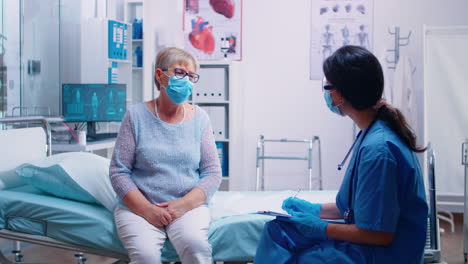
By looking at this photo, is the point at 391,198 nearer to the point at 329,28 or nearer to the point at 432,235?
the point at 432,235

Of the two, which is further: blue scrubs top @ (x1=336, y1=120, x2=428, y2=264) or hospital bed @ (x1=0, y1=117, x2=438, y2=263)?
hospital bed @ (x1=0, y1=117, x2=438, y2=263)

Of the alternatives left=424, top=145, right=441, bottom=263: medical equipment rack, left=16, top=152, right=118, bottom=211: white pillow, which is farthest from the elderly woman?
left=424, top=145, right=441, bottom=263: medical equipment rack

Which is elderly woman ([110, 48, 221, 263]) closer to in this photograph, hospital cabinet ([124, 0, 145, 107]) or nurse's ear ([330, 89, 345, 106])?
nurse's ear ([330, 89, 345, 106])

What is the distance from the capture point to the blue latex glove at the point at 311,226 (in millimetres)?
1782

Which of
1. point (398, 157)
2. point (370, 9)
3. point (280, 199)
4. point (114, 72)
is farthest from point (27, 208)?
point (370, 9)

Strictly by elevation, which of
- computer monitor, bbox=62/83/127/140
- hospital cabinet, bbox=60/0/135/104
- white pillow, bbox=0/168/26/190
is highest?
hospital cabinet, bbox=60/0/135/104

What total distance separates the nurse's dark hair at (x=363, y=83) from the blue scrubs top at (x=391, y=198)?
0.05 m

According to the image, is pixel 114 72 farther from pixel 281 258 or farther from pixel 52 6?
pixel 281 258

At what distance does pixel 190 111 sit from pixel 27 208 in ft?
2.67

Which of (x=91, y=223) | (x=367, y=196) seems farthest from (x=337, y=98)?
(x=91, y=223)

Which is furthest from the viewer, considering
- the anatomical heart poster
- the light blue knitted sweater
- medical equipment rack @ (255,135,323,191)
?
the anatomical heart poster

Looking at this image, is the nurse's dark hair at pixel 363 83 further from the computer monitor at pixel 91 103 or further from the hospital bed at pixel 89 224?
the computer monitor at pixel 91 103

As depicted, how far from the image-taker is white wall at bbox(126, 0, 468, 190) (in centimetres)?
554

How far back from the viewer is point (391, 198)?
164 centimetres
